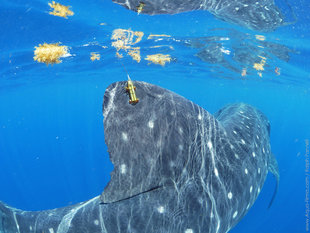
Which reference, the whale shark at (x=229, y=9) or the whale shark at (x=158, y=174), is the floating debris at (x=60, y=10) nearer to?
the whale shark at (x=229, y=9)

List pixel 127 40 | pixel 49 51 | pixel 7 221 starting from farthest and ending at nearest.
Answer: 1. pixel 49 51
2. pixel 127 40
3. pixel 7 221

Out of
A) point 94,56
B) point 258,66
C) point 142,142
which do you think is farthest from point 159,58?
point 142,142

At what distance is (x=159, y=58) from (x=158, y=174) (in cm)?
1895

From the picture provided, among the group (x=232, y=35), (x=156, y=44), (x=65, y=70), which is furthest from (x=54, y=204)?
(x=232, y=35)

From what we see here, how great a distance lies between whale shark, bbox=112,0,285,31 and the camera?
24.0 feet

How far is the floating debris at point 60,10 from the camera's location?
9.57 meters

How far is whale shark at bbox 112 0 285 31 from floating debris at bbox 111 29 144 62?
14.3 feet

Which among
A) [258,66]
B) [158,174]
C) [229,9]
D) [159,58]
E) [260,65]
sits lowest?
[258,66]

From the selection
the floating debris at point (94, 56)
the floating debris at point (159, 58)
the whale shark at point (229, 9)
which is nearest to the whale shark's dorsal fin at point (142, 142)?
the whale shark at point (229, 9)

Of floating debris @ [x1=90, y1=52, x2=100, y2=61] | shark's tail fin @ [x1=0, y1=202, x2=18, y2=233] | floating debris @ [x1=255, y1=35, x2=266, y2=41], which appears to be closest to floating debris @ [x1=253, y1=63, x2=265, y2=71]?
floating debris @ [x1=255, y1=35, x2=266, y2=41]

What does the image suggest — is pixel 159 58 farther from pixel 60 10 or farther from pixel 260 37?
pixel 60 10

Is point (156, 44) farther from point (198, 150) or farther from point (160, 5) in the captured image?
point (198, 150)

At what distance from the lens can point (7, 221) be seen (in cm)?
375

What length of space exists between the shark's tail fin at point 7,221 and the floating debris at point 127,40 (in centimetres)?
1040
